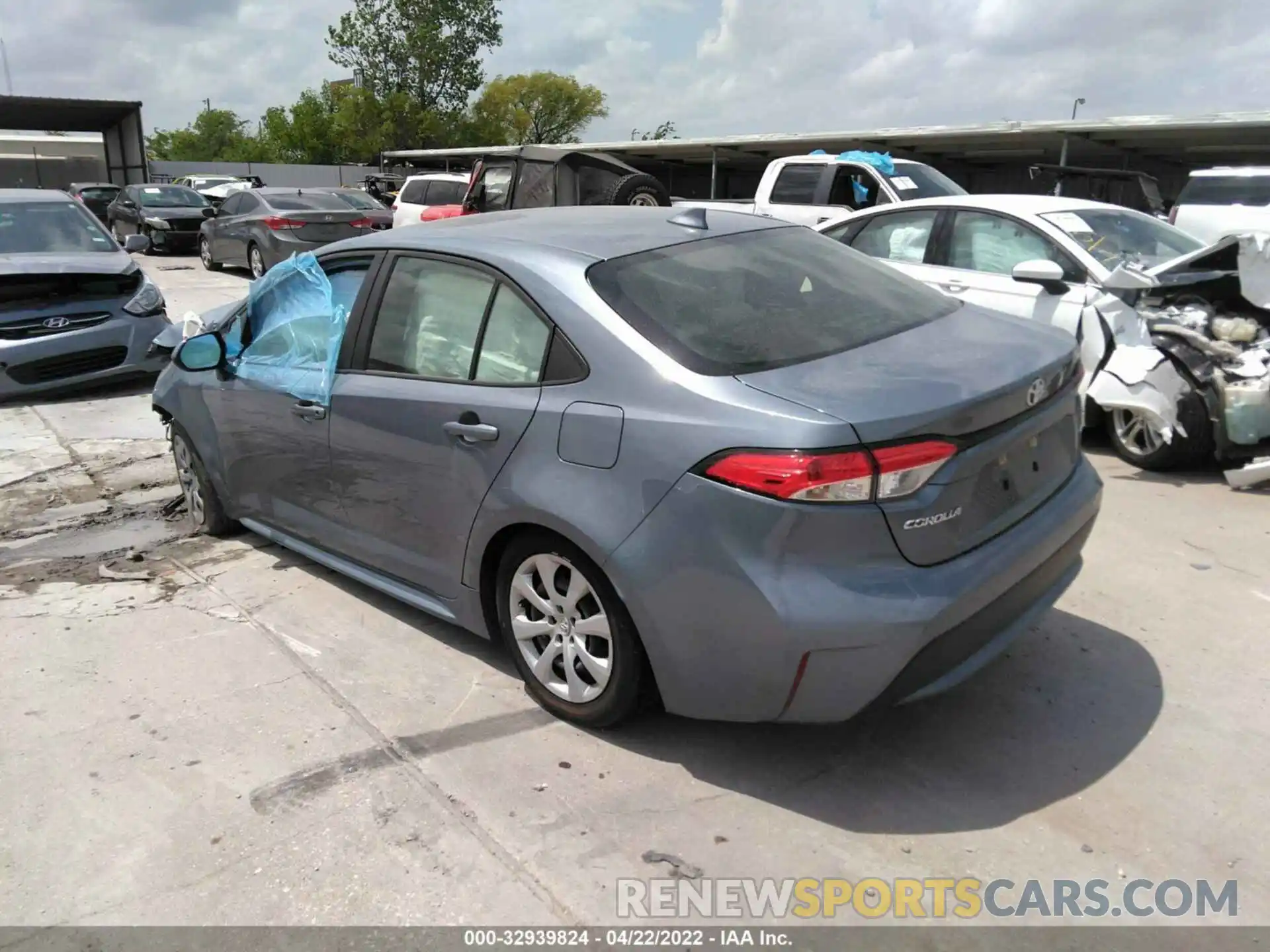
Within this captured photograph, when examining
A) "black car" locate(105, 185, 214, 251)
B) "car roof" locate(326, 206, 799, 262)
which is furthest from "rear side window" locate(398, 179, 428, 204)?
"car roof" locate(326, 206, 799, 262)

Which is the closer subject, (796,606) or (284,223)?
(796,606)

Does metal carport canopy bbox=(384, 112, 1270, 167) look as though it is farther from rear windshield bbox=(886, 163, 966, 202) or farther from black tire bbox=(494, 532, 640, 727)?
black tire bbox=(494, 532, 640, 727)

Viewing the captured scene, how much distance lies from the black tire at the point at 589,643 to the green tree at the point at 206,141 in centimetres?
9209

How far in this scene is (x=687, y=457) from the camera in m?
2.73

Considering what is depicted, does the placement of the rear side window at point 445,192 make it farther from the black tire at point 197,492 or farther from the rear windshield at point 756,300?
the rear windshield at point 756,300

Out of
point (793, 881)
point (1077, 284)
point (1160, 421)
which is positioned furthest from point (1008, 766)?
point (1077, 284)

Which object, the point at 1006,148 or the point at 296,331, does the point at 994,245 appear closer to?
the point at 296,331

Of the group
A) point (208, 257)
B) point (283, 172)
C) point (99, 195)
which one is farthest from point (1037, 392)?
point (283, 172)

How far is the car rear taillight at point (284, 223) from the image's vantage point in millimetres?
15859

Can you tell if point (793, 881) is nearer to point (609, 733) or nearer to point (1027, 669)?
point (609, 733)

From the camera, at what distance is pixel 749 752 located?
10.4 feet

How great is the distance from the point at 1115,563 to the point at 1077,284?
8.12 feet

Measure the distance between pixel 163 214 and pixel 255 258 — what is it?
654 centimetres

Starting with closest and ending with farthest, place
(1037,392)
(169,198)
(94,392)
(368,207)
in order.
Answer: (1037,392) → (94,392) → (368,207) → (169,198)
